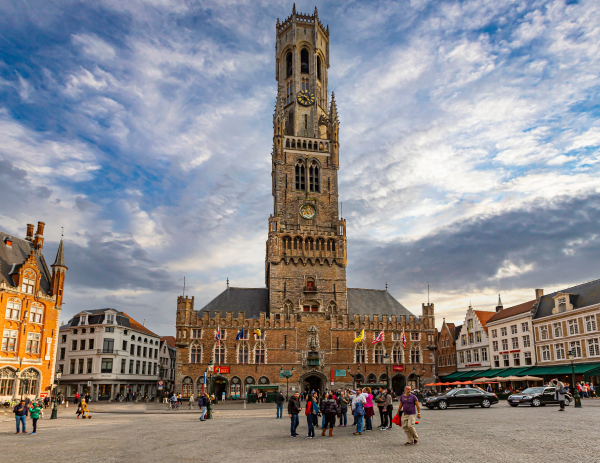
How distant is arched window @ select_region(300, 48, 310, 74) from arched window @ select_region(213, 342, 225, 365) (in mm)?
43971

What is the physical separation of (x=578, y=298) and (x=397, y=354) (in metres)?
22.2

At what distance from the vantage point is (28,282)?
47406 mm

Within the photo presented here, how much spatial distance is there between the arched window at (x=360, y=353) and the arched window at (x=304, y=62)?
140ft

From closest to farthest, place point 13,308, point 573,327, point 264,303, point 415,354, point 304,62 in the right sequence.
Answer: point 13,308 < point 573,327 < point 415,354 < point 264,303 < point 304,62

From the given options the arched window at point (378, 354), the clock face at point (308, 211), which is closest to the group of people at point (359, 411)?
the arched window at point (378, 354)

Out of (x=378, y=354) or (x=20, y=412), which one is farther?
(x=378, y=354)

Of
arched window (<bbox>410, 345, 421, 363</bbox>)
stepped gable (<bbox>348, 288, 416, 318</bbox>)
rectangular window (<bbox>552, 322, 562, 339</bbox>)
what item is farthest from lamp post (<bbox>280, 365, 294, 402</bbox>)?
rectangular window (<bbox>552, 322, 562, 339</bbox>)

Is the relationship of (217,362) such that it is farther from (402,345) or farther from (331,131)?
(331,131)

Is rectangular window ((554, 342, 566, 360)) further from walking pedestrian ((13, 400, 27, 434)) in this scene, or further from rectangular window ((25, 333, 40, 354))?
rectangular window ((25, 333, 40, 354))

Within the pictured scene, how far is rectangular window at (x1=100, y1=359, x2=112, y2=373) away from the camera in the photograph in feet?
218

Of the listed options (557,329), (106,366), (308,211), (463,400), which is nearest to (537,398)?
(463,400)

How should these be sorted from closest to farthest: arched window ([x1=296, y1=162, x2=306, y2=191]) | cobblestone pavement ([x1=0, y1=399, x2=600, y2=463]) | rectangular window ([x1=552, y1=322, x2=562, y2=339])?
cobblestone pavement ([x1=0, y1=399, x2=600, y2=463]) → rectangular window ([x1=552, y1=322, x2=562, y2=339]) → arched window ([x1=296, y1=162, x2=306, y2=191])

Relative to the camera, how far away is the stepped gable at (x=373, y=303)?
221 ft

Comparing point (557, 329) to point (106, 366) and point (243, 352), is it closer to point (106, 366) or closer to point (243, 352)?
point (243, 352)
